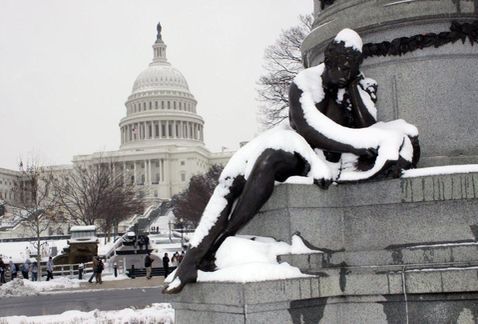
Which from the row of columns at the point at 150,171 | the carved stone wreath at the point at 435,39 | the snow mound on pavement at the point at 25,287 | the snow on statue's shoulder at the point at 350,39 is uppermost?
the row of columns at the point at 150,171

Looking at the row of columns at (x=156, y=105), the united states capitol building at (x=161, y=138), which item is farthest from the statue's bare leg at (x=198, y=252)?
the row of columns at (x=156, y=105)

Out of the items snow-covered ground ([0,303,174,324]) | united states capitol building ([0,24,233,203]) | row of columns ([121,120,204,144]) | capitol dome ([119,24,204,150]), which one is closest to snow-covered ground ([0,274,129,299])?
snow-covered ground ([0,303,174,324])

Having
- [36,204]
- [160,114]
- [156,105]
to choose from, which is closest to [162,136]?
[160,114]

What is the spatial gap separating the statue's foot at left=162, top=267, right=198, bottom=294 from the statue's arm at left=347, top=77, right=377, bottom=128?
1999 mm

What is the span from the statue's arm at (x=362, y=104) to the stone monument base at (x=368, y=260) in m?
0.71

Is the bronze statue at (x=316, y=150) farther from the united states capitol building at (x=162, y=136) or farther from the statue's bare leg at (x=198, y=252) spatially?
the united states capitol building at (x=162, y=136)

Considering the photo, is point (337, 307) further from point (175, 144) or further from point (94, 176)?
point (175, 144)

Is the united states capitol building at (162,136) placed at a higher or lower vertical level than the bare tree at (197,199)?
higher

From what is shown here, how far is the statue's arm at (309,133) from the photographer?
5414mm

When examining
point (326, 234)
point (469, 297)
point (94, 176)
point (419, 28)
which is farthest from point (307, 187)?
point (94, 176)

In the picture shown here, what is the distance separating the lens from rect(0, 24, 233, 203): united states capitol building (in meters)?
139

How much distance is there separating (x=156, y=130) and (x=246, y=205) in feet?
467

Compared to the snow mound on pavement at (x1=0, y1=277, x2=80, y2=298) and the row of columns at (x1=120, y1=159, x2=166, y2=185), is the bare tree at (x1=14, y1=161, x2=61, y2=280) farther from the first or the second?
the row of columns at (x1=120, y1=159, x2=166, y2=185)

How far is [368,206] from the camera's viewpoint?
5.27 m
